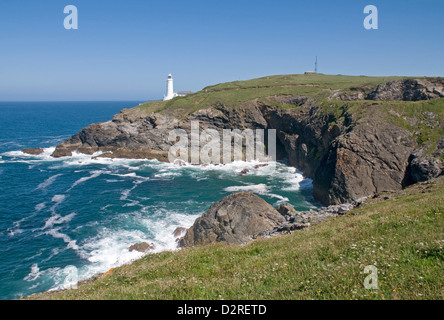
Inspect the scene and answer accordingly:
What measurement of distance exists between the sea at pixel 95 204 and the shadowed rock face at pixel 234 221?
Answer: 5.59 metres

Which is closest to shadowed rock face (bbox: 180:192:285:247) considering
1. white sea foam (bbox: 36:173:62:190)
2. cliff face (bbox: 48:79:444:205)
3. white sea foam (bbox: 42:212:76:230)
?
cliff face (bbox: 48:79:444:205)

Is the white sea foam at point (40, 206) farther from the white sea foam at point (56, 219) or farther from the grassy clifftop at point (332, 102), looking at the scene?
the grassy clifftop at point (332, 102)

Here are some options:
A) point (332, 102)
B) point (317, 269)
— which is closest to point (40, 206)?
point (317, 269)

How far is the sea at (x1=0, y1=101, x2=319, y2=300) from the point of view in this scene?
31.3 m

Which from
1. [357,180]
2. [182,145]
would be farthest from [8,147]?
[357,180]

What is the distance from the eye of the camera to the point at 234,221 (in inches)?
1195

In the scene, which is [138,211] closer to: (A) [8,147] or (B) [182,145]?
(B) [182,145]

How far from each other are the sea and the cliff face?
5.73 metres

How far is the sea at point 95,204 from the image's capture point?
31.3m

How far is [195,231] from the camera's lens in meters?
32.1

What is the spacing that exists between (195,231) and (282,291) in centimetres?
2440

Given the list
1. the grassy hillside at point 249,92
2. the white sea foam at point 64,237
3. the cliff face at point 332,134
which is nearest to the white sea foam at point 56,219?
the white sea foam at point 64,237

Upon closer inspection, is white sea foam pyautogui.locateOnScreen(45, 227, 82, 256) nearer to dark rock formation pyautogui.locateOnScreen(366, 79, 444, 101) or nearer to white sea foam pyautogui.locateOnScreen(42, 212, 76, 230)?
white sea foam pyautogui.locateOnScreen(42, 212, 76, 230)

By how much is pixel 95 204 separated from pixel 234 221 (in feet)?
95.5
